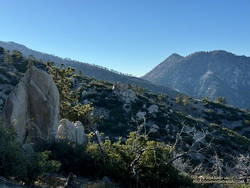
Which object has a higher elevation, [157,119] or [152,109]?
[152,109]

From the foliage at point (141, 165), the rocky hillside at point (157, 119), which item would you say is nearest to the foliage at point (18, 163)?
the foliage at point (141, 165)

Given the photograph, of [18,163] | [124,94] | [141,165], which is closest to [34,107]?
[141,165]

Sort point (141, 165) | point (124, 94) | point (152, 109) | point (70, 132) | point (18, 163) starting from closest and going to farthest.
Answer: point (18, 163) < point (141, 165) < point (70, 132) < point (152, 109) < point (124, 94)

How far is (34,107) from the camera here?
20859mm

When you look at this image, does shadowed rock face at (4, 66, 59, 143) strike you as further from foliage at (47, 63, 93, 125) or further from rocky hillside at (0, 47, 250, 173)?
rocky hillside at (0, 47, 250, 173)

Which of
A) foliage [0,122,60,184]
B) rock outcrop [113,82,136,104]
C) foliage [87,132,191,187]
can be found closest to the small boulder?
rock outcrop [113,82,136,104]

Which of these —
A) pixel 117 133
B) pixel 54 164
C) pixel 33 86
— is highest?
pixel 33 86

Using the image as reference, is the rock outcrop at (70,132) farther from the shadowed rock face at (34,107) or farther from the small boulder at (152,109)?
the small boulder at (152,109)

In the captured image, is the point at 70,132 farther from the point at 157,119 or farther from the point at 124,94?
the point at 124,94

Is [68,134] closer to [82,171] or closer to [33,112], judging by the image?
[33,112]

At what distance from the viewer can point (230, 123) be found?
96625 mm

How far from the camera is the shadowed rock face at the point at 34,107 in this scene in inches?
771

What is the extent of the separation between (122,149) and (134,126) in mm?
44354

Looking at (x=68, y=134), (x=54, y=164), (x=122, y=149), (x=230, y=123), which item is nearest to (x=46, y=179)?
(x=54, y=164)
